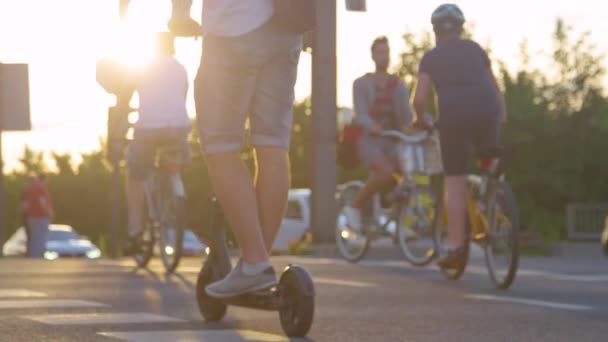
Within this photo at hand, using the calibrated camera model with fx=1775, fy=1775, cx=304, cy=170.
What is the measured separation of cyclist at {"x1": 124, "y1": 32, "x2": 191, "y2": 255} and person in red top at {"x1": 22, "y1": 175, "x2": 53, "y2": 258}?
56.2 ft

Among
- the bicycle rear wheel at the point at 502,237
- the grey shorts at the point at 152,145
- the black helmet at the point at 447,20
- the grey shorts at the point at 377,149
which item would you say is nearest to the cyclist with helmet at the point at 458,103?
the black helmet at the point at 447,20

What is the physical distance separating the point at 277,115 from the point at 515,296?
310cm

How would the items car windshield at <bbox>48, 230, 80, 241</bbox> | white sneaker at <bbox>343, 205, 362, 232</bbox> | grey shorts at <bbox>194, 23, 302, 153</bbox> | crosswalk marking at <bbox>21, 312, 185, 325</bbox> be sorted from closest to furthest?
grey shorts at <bbox>194, 23, 302, 153</bbox> → crosswalk marking at <bbox>21, 312, 185, 325</bbox> → white sneaker at <bbox>343, 205, 362, 232</bbox> → car windshield at <bbox>48, 230, 80, 241</bbox>

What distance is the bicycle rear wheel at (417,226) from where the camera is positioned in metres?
Result: 14.1

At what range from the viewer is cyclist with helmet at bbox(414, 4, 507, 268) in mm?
10898

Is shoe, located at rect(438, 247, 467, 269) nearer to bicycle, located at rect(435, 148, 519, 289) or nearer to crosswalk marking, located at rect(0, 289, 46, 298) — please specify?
bicycle, located at rect(435, 148, 519, 289)

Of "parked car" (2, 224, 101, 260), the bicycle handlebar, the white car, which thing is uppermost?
the bicycle handlebar

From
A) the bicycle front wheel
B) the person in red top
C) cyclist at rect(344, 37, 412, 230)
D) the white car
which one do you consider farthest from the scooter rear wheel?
the white car

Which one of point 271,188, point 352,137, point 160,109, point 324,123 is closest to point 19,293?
point 271,188

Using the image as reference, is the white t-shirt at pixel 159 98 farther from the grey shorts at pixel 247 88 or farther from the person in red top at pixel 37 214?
the person in red top at pixel 37 214

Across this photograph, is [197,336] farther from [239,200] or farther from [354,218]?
[354,218]

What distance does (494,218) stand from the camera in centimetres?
1062

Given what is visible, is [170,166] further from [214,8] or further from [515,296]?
[214,8]

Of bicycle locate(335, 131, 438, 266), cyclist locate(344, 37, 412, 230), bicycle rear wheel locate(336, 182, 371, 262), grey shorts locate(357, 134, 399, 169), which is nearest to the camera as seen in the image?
bicycle locate(335, 131, 438, 266)
